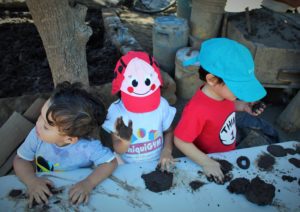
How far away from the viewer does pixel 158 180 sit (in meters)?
1.37

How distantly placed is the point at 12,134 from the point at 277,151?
188 cm

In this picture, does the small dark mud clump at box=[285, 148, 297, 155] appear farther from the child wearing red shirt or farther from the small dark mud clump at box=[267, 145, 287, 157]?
the child wearing red shirt

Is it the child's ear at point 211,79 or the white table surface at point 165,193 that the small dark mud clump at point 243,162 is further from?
the child's ear at point 211,79

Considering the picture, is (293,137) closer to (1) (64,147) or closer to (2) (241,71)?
(2) (241,71)

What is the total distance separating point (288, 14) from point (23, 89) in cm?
354

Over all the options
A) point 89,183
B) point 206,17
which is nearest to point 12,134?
point 89,183

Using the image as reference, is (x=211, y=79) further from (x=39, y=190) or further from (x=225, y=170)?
(x=39, y=190)

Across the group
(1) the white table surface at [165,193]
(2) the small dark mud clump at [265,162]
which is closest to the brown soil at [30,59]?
(1) the white table surface at [165,193]

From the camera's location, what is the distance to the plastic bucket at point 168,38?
12.2ft

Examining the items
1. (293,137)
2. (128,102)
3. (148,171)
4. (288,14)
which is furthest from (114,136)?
(288,14)

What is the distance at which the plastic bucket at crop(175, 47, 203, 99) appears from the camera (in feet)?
11.6

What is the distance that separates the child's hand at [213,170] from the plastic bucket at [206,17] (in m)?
2.87

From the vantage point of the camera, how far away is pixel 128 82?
1731 millimetres

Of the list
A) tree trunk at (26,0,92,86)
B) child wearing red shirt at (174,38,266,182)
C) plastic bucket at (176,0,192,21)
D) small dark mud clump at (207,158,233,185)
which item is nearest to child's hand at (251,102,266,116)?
child wearing red shirt at (174,38,266,182)
